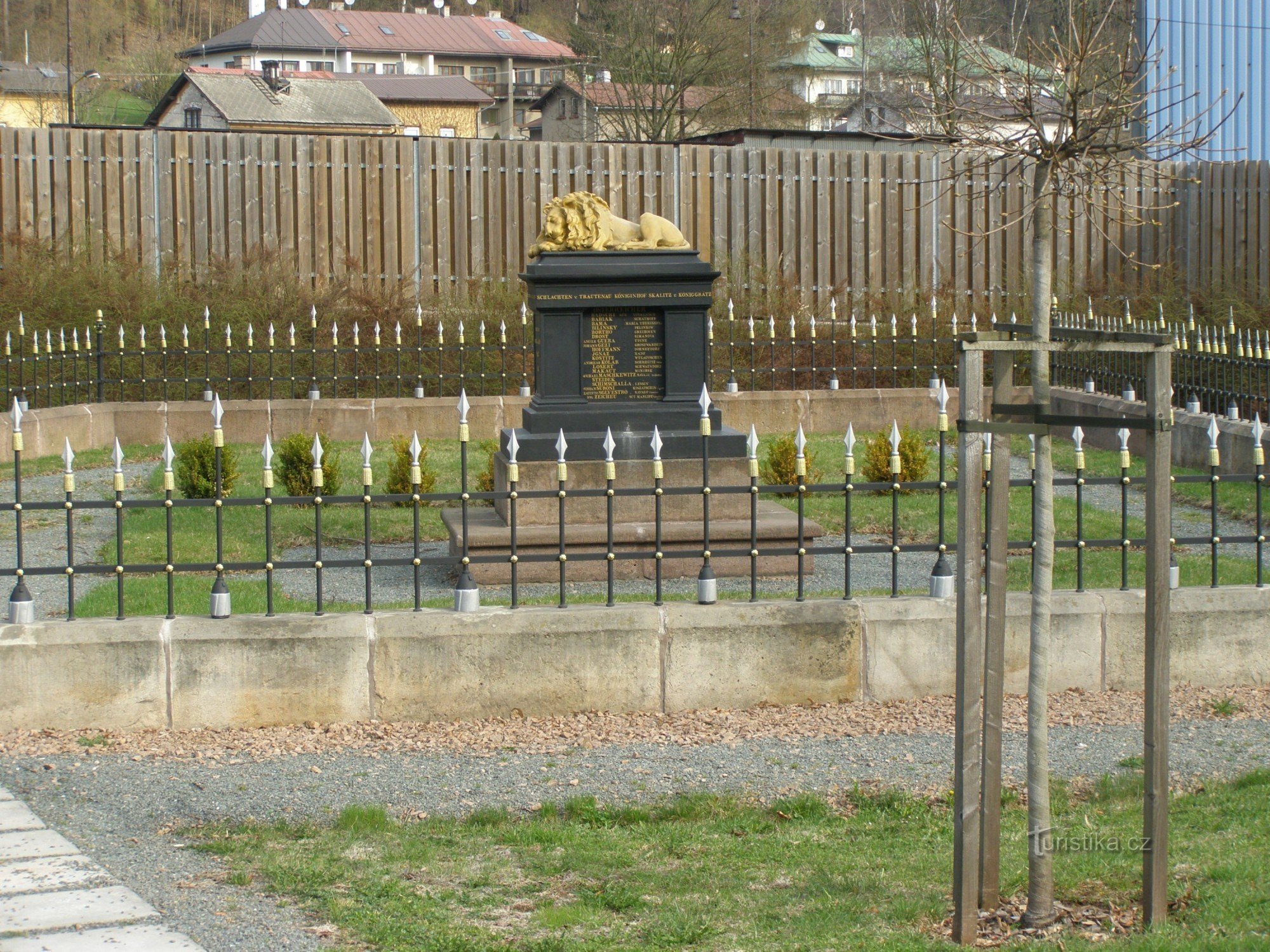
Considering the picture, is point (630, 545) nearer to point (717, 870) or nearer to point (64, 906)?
point (717, 870)

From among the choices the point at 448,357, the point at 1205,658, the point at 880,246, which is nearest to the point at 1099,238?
the point at 880,246

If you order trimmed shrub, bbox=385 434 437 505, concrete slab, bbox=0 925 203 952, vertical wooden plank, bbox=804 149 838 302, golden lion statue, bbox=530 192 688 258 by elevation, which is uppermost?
vertical wooden plank, bbox=804 149 838 302

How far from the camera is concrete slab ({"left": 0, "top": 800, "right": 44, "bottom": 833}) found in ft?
17.0

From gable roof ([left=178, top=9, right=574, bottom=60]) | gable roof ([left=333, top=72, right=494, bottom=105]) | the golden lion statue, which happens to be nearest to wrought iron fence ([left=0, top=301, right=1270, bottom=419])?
the golden lion statue

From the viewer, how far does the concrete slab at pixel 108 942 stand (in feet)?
13.5

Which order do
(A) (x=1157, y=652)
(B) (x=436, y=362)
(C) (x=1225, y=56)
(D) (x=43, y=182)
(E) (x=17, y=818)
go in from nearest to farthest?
(A) (x=1157, y=652), (E) (x=17, y=818), (B) (x=436, y=362), (D) (x=43, y=182), (C) (x=1225, y=56)

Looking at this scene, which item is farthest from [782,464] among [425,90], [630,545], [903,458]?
[425,90]

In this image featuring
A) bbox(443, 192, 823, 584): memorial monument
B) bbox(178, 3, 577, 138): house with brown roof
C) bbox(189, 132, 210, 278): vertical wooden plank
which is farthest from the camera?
bbox(178, 3, 577, 138): house with brown roof

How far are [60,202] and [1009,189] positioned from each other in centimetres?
1287

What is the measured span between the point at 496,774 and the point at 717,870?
1.43 meters

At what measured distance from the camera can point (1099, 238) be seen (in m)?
21.2

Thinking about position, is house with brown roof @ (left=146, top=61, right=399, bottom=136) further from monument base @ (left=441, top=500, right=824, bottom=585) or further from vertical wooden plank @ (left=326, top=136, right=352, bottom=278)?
monument base @ (left=441, top=500, right=824, bottom=585)

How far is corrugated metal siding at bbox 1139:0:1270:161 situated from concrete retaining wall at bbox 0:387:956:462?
10.1 m

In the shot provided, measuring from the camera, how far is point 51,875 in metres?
4.70
